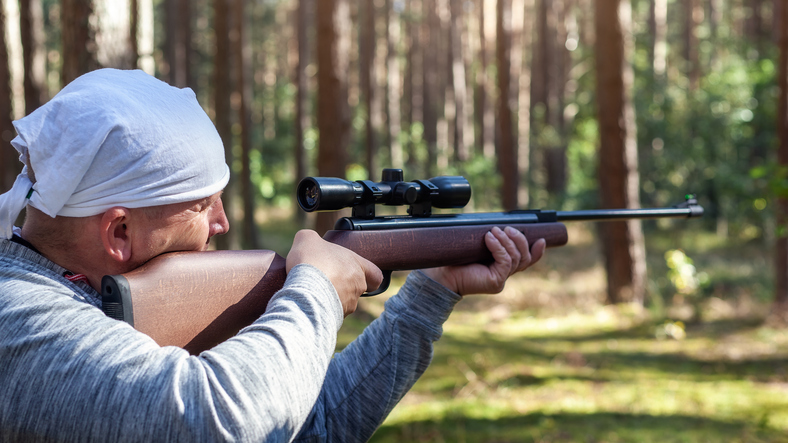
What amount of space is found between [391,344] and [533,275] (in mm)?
13536

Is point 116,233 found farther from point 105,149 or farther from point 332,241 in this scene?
point 332,241

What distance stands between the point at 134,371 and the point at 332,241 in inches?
36.3

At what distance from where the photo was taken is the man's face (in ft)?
4.81

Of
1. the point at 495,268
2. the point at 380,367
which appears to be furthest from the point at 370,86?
the point at 380,367

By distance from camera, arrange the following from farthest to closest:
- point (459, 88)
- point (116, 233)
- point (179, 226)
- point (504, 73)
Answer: point (459, 88)
point (504, 73)
point (179, 226)
point (116, 233)

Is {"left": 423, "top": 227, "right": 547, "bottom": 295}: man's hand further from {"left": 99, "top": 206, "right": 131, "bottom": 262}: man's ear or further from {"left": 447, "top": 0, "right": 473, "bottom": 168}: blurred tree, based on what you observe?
→ {"left": 447, "top": 0, "right": 473, "bottom": 168}: blurred tree

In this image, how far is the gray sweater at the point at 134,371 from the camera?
3.77ft

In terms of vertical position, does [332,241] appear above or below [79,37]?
below

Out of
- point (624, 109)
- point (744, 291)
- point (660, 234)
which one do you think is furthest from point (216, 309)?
point (660, 234)

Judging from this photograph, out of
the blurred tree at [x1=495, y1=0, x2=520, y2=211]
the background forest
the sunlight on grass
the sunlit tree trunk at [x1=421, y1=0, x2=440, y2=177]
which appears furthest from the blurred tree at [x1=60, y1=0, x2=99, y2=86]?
the sunlit tree trunk at [x1=421, y1=0, x2=440, y2=177]

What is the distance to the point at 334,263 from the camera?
62.1 inches

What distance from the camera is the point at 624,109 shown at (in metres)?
10.4

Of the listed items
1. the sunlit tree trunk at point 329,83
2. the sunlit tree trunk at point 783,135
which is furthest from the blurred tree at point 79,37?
the sunlit tree trunk at point 783,135

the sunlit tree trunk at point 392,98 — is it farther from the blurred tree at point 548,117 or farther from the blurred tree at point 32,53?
the blurred tree at point 32,53
